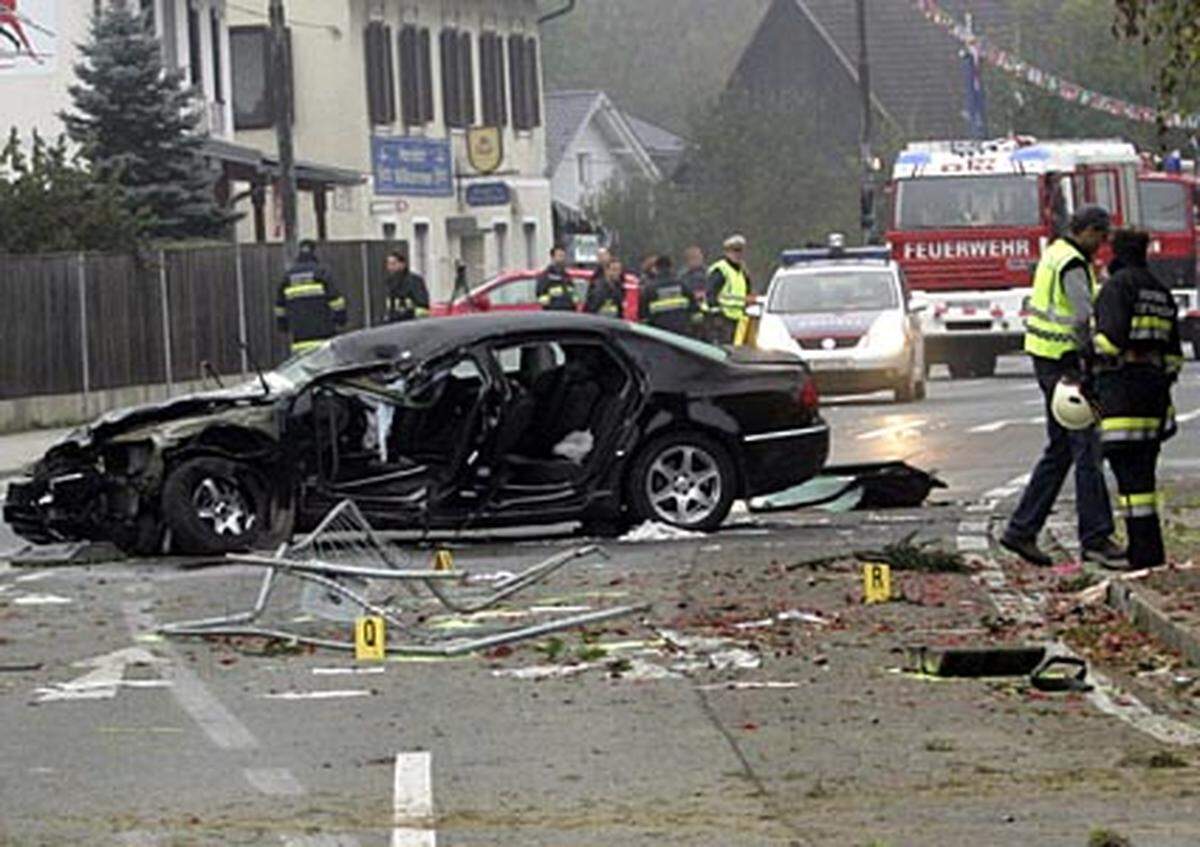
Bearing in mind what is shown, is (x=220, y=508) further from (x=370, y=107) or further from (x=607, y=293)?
(x=370, y=107)

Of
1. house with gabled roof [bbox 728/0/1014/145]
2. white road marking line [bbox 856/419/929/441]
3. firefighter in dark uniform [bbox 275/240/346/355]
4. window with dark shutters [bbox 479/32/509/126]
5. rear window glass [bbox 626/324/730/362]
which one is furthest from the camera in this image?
house with gabled roof [bbox 728/0/1014/145]

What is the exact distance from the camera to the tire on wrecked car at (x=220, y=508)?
1833cm

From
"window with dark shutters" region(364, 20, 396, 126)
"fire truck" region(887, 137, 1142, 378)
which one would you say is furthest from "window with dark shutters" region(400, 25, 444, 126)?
"fire truck" region(887, 137, 1142, 378)

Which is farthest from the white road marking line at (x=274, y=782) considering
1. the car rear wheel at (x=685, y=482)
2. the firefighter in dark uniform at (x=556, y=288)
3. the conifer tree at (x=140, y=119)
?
the conifer tree at (x=140, y=119)

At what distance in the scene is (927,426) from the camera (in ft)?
98.5

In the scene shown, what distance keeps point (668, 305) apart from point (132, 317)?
22.8ft

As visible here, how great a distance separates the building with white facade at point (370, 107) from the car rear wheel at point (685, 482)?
2910 cm

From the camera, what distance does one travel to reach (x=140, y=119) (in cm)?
4422

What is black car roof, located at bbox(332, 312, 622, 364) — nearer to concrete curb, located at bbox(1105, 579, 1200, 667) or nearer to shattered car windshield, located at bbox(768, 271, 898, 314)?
concrete curb, located at bbox(1105, 579, 1200, 667)

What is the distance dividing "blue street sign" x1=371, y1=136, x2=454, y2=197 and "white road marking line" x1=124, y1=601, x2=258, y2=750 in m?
39.2

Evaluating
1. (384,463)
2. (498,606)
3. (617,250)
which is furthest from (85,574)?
(617,250)

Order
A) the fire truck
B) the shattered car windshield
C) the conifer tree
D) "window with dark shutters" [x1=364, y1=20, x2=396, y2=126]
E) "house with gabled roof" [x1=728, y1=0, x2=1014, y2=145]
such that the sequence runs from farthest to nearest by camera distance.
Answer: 1. "house with gabled roof" [x1=728, y1=0, x2=1014, y2=145]
2. "window with dark shutters" [x1=364, y1=20, x2=396, y2=126]
3. the conifer tree
4. the fire truck
5. the shattered car windshield

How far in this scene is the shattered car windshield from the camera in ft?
117

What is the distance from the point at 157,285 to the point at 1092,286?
2277 cm
